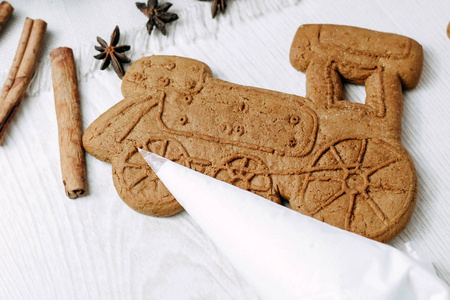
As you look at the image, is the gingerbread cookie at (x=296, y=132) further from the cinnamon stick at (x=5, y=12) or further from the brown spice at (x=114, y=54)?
the cinnamon stick at (x=5, y=12)

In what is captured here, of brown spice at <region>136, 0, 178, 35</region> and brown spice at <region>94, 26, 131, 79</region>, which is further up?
brown spice at <region>136, 0, 178, 35</region>

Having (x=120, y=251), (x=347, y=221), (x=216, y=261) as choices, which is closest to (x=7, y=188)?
(x=120, y=251)

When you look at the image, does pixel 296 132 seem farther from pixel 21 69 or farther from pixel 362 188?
pixel 21 69

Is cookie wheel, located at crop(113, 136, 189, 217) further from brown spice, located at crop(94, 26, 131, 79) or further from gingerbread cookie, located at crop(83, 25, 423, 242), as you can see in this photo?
brown spice, located at crop(94, 26, 131, 79)

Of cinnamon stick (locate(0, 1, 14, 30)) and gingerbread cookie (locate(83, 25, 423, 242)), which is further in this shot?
cinnamon stick (locate(0, 1, 14, 30))

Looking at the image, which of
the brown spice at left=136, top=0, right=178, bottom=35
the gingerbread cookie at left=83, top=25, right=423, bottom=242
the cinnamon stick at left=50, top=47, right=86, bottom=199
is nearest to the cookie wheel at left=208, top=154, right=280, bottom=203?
the gingerbread cookie at left=83, top=25, right=423, bottom=242

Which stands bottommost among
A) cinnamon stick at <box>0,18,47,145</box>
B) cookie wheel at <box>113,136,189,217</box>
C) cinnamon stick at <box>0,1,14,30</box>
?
cookie wheel at <box>113,136,189,217</box>

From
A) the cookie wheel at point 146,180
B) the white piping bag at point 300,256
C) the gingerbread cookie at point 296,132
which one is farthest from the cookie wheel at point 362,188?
the cookie wheel at point 146,180

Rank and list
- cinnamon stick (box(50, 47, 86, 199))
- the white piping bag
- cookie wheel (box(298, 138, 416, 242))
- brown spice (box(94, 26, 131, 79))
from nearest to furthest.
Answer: the white piping bag, cookie wheel (box(298, 138, 416, 242)), cinnamon stick (box(50, 47, 86, 199)), brown spice (box(94, 26, 131, 79))
